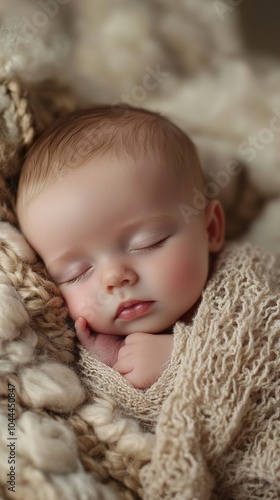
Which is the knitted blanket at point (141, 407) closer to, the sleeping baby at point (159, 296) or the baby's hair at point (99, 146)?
the sleeping baby at point (159, 296)

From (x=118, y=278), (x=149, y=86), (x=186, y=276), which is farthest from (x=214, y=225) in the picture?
Result: (x=149, y=86)

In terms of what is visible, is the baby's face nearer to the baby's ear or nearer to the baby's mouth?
the baby's mouth

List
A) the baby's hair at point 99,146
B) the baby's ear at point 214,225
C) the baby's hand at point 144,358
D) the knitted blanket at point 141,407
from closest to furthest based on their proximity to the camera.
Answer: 1. the knitted blanket at point 141,407
2. the baby's hand at point 144,358
3. the baby's hair at point 99,146
4. the baby's ear at point 214,225

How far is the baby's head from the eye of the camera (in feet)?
3.73

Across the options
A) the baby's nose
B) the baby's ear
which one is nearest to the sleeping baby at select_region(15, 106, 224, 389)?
the baby's nose

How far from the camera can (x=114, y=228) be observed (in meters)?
1.14

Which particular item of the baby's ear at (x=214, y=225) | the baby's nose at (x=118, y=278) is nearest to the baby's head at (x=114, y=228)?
the baby's nose at (x=118, y=278)

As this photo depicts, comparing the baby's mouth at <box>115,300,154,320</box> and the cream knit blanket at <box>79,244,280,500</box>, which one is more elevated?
the baby's mouth at <box>115,300,154,320</box>

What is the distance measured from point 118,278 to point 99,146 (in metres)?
0.28

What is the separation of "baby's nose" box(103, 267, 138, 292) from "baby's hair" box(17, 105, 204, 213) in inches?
8.9

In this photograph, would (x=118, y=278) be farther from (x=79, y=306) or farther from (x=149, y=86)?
(x=149, y=86)

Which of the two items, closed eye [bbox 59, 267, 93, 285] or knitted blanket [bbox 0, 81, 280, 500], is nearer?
knitted blanket [bbox 0, 81, 280, 500]

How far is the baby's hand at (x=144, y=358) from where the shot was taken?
108 centimetres

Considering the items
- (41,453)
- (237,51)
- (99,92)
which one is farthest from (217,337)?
(237,51)
